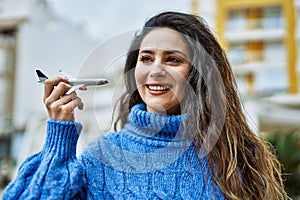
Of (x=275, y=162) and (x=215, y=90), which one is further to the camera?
(x=275, y=162)

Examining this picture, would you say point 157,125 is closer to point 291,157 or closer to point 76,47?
point 291,157

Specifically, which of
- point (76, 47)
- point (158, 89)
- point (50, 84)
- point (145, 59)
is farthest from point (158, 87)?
point (76, 47)

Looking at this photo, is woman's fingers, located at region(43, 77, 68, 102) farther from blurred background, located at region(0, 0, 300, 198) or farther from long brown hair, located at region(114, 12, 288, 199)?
blurred background, located at region(0, 0, 300, 198)

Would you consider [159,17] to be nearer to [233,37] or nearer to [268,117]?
[268,117]

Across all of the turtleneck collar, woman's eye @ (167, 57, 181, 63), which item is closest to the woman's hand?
the turtleneck collar

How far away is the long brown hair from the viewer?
59.7 inches

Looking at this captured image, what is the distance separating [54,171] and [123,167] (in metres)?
0.23

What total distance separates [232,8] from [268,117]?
42.8ft

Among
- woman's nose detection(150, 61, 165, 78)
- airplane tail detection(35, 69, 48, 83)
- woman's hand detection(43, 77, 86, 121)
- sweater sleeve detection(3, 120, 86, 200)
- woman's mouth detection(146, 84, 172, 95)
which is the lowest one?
sweater sleeve detection(3, 120, 86, 200)

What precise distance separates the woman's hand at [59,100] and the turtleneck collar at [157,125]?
8.7 inches

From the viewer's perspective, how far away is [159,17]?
1.69 metres

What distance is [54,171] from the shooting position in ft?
4.47

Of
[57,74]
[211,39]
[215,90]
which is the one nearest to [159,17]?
[211,39]

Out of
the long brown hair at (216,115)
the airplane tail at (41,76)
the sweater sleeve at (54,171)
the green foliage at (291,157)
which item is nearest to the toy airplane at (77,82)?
the airplane tail at (41,76)
